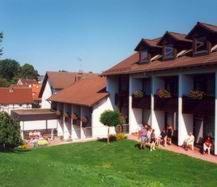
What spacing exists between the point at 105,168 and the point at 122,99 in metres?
14.4

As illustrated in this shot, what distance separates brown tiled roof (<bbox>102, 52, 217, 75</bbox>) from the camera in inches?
965

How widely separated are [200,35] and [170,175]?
35.7 feet

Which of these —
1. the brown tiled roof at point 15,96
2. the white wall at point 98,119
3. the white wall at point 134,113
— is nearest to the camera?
the white wall at point 134,113

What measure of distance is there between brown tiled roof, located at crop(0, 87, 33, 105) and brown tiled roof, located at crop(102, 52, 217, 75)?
34537 millimetres

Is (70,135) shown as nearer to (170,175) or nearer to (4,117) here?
(4,117)

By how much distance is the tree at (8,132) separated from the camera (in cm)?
2633

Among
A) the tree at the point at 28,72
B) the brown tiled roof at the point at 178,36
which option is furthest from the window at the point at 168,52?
the tree at the point at 28,72

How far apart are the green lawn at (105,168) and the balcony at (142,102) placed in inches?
149

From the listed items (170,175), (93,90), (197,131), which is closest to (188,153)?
(197,131)

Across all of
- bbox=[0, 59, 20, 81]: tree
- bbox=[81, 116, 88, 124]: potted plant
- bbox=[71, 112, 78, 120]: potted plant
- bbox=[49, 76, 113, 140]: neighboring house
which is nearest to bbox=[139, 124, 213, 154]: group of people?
bbox=[49, 76, 113, 140]: neighboring house

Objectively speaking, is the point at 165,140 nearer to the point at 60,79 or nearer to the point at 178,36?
the point at 178,36

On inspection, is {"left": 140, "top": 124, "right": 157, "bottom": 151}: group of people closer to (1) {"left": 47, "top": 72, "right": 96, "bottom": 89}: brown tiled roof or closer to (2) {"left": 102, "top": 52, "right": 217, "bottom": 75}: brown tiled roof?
(2) {"left": 102, "top": 52, "right": 217, "bottom": 75}: brown tiled roof

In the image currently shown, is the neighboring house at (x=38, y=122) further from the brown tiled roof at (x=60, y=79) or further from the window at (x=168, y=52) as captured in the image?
the window at (x=168, y=52)

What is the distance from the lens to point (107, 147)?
28484 millimetres
